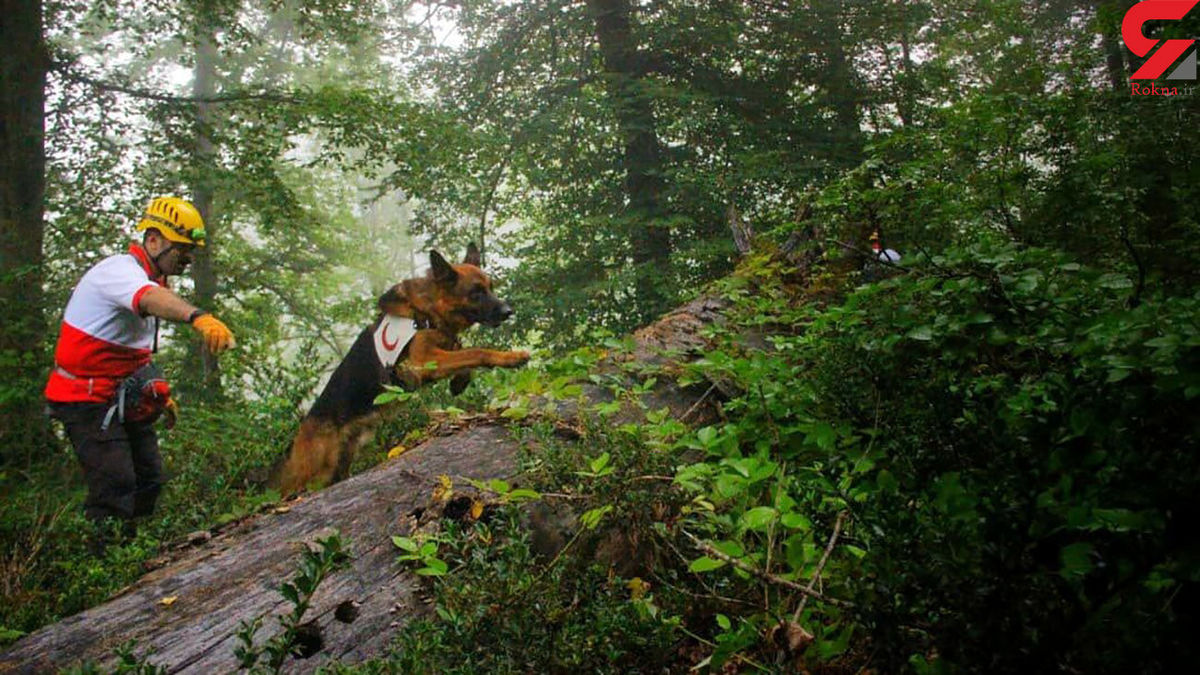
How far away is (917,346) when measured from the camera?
7.66 ft

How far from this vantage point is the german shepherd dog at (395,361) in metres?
4.70

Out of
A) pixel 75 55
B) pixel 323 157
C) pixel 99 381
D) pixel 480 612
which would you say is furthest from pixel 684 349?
pixel 75 55

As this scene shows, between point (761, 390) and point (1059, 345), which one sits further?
point (761, 390)

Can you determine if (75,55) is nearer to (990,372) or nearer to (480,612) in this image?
(480,612)

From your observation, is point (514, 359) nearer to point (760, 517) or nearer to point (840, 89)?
point (760, 517)

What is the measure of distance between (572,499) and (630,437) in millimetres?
364

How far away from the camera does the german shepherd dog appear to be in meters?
4.70

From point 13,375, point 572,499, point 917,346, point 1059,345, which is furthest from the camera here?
point 13,375

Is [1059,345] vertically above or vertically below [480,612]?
above

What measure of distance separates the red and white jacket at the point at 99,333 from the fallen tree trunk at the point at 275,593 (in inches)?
94.4

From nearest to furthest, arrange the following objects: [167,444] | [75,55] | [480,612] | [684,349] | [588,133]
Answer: [480,612] < [684,349] < [167,444] < [75,55] < [588,133]

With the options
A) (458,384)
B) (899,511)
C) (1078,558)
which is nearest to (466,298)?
(458,384)

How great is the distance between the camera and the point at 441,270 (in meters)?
5.38

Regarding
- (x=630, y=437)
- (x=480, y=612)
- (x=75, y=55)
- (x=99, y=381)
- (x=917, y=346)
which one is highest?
(x=75, y=55)
